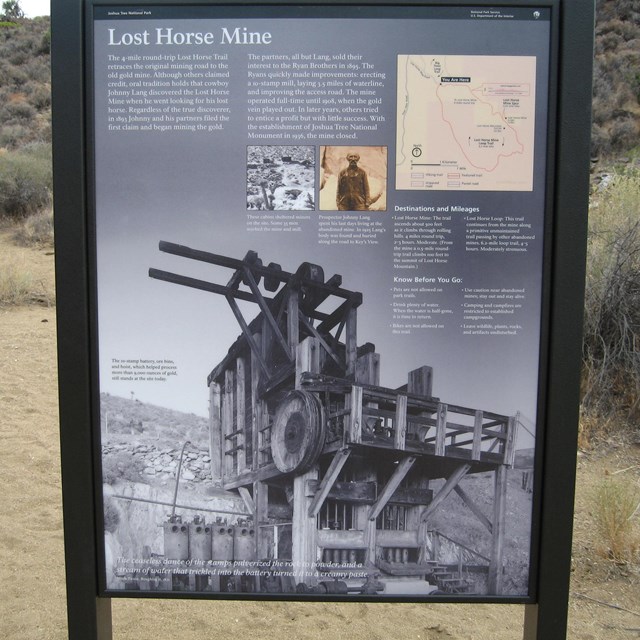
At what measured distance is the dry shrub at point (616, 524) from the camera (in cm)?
402

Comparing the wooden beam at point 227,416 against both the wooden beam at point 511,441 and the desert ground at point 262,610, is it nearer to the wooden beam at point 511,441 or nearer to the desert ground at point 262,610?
the wooden beam at point 511,441

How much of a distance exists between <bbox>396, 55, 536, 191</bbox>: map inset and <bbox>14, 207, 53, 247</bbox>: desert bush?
1134cm

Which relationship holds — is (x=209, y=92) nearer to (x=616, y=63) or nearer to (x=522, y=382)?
(x=522, y=382)

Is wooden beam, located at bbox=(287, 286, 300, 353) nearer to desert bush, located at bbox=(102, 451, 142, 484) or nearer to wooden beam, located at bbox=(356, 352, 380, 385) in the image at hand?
wooden beam, located at bbox=(356, 352, 380, 385)

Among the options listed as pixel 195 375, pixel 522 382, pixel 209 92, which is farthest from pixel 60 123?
pixel 522 382

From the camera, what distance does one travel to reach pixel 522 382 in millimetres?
2268

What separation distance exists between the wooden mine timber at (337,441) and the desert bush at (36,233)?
11144mm

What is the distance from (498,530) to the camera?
2.28 m

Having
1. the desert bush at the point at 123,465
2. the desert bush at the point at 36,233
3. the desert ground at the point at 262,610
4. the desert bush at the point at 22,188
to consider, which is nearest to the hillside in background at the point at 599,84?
the desert bush at the point at 22,188

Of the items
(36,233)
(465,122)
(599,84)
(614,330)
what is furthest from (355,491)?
(599,84)

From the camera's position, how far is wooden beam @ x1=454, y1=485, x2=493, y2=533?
7.45 feet

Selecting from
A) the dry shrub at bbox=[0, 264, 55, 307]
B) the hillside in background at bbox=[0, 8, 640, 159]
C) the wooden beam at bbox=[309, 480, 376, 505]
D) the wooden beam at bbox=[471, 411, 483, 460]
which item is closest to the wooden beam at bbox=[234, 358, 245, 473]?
the wooden beam at bbox=[309, 480, 376, 505]

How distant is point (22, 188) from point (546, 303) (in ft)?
44.2

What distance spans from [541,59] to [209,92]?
1047 mm
